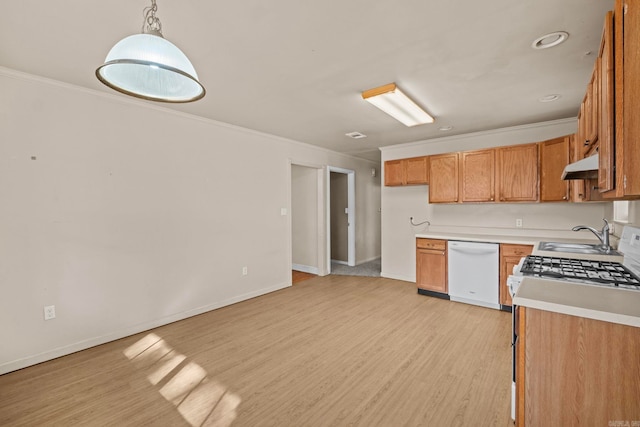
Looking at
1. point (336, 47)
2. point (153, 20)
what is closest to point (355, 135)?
point (336, 47)

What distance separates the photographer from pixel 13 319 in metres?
2.34

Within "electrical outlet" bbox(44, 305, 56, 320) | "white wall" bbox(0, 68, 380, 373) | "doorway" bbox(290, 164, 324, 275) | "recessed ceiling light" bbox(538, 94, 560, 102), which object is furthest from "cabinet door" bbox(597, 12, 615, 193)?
"doorway" bbox(290, 164, 324, 275)

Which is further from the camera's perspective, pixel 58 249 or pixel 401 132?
pixel 401 132

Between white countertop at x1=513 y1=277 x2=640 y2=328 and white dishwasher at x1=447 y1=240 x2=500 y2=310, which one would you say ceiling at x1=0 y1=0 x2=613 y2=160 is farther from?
white dishwasher at x1=447 y1=240 x2=500 y2=310

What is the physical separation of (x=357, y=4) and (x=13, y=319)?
11.6 feet

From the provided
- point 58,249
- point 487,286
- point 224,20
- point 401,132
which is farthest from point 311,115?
point 487,286

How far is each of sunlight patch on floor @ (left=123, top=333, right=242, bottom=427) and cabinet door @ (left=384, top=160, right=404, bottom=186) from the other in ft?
12.7

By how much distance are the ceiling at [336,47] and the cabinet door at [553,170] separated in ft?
1.51

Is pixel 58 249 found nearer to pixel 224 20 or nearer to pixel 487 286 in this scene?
pixel 224 20

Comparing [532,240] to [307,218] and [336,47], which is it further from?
[307,218]

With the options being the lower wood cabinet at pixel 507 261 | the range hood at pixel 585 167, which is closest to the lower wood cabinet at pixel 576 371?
the range hood at pixel 585 167

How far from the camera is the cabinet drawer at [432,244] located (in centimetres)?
408

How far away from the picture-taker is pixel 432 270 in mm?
4176

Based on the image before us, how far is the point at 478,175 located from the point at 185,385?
4.23 meters
